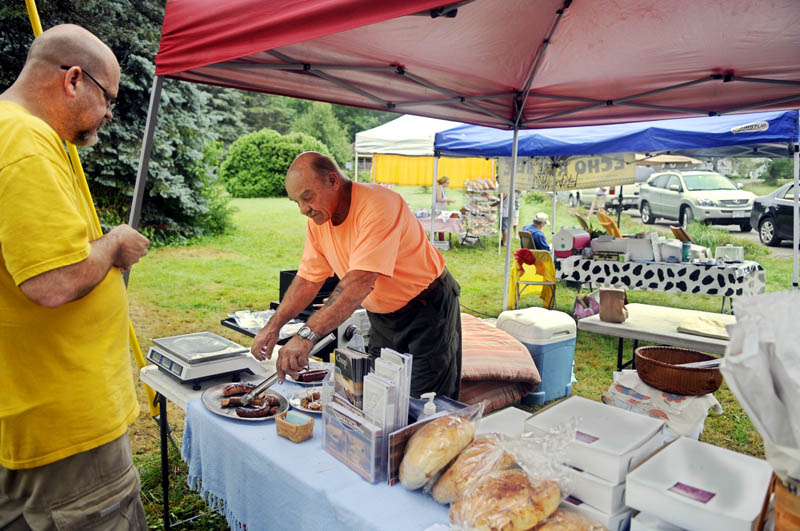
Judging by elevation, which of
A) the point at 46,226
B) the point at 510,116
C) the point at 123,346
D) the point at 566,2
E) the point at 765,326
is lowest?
the point at 123,346

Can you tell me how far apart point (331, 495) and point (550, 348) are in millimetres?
3140

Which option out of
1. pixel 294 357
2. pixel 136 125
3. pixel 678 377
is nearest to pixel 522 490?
pixel 294 357

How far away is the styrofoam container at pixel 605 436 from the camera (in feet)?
3.68

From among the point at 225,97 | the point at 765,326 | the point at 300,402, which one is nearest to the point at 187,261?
the point at 300,402

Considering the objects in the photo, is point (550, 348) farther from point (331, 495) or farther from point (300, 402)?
point (331, 495)

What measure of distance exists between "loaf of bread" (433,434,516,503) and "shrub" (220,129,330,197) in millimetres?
22512

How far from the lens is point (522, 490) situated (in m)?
1.07

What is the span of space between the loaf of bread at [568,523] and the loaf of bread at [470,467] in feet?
Answer: 0.51

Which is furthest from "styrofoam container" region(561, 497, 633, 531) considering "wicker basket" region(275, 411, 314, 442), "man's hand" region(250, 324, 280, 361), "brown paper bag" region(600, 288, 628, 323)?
"brown paper bag" region(600, 288, 628, 323)

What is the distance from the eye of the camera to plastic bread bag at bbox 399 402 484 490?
1271mm

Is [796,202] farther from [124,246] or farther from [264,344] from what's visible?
[124,246]

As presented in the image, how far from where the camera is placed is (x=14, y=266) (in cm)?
114

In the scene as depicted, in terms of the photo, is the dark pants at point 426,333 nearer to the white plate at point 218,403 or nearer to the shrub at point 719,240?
the white plate at point 218,403

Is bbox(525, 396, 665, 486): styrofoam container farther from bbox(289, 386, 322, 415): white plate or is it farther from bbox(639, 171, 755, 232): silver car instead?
bbox(639, 171, 755, 232): silver car
